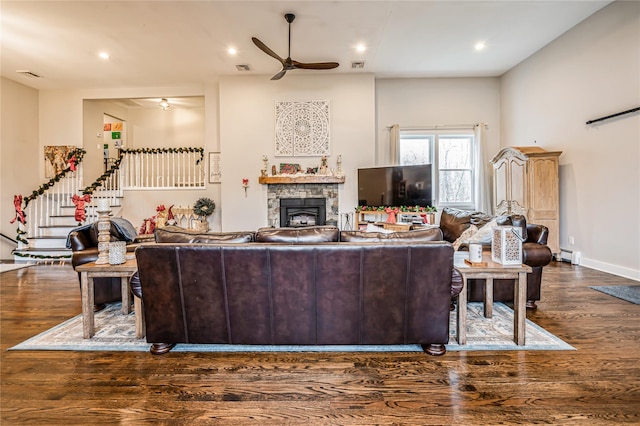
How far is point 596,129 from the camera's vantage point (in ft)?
15.0

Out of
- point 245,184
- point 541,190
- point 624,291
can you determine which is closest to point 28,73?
point 245,184

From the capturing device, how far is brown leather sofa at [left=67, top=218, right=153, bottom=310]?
3180 millimetres

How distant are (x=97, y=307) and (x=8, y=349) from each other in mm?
886

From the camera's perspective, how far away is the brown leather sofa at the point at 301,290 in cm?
208

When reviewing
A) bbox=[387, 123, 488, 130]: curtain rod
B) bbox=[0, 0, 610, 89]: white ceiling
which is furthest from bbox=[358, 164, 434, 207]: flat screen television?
bbox=[0, 0, 610, 89]: white ceiling

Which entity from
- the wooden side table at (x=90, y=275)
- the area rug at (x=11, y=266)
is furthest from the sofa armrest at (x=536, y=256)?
the area rug at (x=11, y=266)

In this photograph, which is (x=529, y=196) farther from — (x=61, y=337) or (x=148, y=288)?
(x=61, y=337)

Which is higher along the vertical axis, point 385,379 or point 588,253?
point 588,253

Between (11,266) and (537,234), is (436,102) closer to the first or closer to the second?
(537,234)

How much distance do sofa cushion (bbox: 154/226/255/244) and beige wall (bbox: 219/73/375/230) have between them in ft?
13.4

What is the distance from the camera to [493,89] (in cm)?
683

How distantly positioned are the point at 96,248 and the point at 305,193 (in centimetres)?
379

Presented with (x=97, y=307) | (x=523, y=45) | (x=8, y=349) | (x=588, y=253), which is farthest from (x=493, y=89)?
(x=8, y=349)

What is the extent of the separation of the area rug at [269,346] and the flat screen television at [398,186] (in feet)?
10.6
